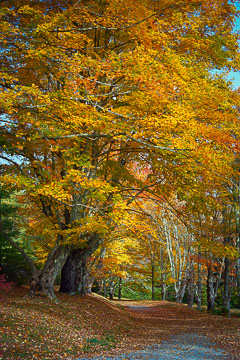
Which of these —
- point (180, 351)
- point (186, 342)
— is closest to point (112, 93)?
point (180, 351)

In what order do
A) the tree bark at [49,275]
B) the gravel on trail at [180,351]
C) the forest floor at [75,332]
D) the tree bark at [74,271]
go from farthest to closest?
the tree bark at [74,271] < the tree bark at [49,275] < the gravel on trail at [180,351] < the forest floor at [75,332]

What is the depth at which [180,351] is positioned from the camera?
7523mm

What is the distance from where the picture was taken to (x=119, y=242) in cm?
2341

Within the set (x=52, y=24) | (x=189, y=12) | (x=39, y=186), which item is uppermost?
(x=189, y=12)

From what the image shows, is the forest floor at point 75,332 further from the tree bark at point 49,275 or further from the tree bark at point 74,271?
the tree bark at point 74,271

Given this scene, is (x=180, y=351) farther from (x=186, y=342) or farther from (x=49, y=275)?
(x=49, y=275)

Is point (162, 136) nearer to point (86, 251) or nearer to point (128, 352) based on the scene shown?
point (128, 352)

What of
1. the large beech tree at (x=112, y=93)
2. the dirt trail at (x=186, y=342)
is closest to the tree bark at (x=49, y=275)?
the large beech tree at (x=112, y=93)

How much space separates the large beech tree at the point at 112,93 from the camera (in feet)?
26.3

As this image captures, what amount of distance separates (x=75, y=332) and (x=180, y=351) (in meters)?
2.61

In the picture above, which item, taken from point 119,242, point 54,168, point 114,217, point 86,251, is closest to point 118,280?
point 119,242

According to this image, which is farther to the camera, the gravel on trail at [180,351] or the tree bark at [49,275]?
the tree bark at [49,275]

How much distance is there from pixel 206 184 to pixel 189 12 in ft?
19.7

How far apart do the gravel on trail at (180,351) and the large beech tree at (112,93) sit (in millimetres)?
3493
